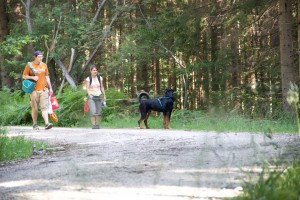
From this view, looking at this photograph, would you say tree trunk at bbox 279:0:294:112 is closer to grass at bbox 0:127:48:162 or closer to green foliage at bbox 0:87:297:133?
green foliage at bbox 0:87:297:133

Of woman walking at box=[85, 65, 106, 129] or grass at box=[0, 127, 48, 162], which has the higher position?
woman walking at box=[85, 65, 106, 129]

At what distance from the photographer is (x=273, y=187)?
4141mm

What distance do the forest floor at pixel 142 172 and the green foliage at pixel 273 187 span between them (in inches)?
7.4

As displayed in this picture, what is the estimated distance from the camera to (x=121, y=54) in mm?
25984

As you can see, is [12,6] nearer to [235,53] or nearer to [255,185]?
[235,53]

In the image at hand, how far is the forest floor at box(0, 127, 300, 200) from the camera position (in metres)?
4.83

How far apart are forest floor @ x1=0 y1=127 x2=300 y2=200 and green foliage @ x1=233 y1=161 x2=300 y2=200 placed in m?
0.19

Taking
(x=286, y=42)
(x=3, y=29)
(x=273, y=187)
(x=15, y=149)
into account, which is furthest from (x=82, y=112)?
(x=273, y=187)

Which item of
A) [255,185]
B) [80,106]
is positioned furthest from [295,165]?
[80,106]

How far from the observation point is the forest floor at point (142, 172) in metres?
4.83

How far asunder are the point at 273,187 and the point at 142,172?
2.06 m

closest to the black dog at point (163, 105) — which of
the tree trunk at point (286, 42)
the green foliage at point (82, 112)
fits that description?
the green foliage at point (82, 112)

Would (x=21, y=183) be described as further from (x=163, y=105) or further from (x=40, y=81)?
(x=163, y=105)

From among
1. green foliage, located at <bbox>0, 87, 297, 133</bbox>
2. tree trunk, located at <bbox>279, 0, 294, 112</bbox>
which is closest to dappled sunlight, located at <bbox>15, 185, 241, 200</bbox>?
green foliage, located at <bbox>0, 87, 297, 133</bbox>
